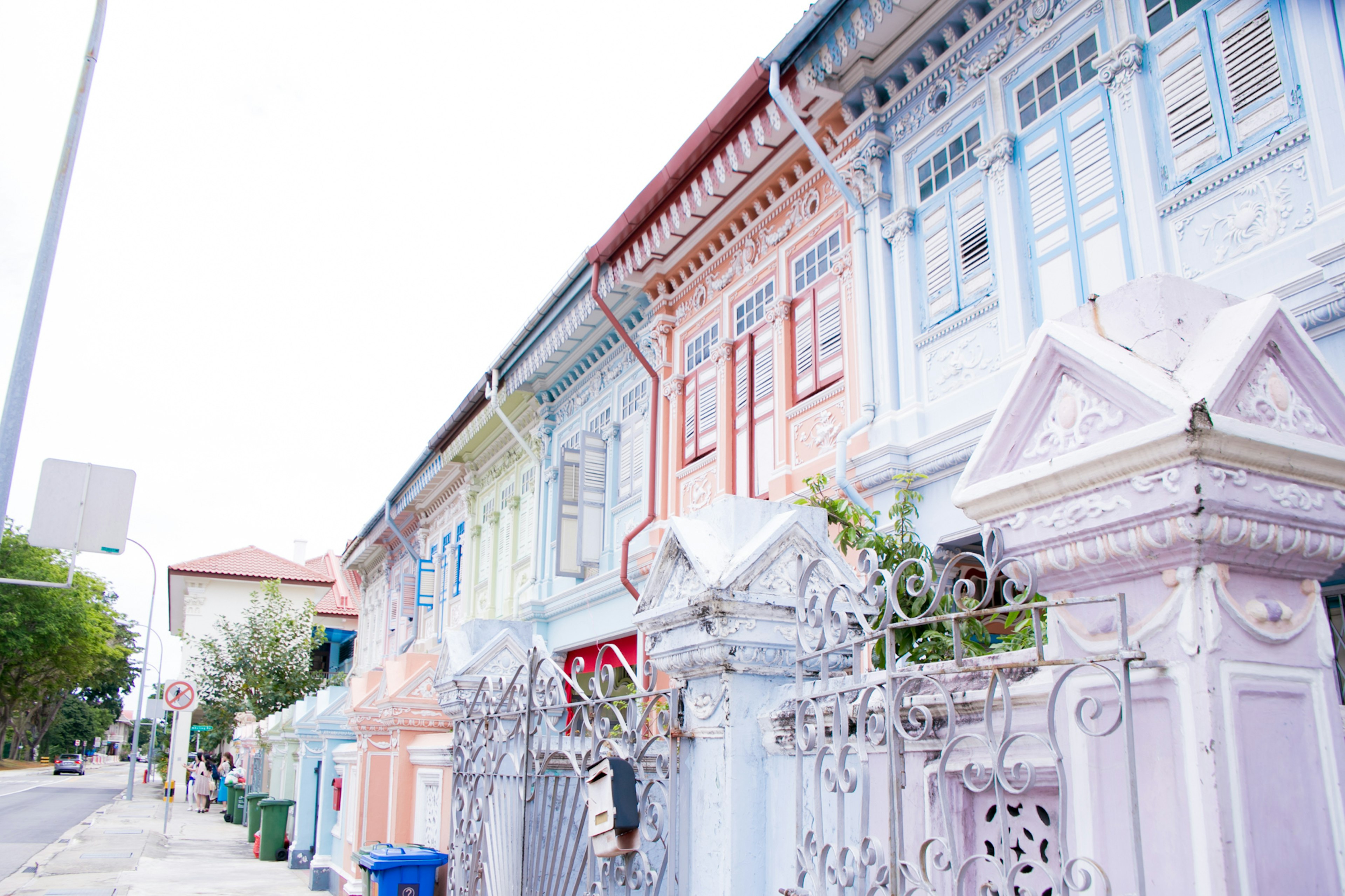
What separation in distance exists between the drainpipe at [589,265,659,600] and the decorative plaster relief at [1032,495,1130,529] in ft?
28.7

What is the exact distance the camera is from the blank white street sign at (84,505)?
8078 mm

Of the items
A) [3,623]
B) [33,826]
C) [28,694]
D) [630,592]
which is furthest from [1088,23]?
[28,694]

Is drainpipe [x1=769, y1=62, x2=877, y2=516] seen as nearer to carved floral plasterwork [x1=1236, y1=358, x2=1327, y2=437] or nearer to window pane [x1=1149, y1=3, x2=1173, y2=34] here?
window pane [x1=1149, y1=3, x2=1173, y2=34]

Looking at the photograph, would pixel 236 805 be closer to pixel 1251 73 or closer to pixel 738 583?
pixel 738 583

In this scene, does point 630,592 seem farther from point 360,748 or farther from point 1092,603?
point 1092,603

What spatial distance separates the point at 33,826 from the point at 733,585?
892 inches

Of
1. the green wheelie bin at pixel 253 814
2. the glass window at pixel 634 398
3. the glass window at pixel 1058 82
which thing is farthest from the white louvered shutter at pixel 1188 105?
the green wheelie bin at pixel 253 814

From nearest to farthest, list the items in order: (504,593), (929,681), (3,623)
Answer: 1. (929,681)
2. (504,593)
3. (3,623)

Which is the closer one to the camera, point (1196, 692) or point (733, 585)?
point (1196, 692)

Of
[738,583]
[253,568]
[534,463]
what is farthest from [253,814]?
[253,568]

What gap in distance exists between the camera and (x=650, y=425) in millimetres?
10984

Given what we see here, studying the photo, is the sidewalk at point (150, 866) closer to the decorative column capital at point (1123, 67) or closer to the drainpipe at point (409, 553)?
the drainpipe at point (409, 553)

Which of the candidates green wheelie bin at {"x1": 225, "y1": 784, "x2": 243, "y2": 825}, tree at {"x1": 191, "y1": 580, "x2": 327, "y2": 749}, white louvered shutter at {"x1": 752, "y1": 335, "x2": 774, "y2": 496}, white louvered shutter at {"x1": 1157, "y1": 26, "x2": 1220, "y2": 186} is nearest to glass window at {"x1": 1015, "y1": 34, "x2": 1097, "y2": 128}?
white louvered shutter at {"x1": 1157, "y1": 26, "x2": 1220, "y2": 186}

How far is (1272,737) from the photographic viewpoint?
65.3 inches
